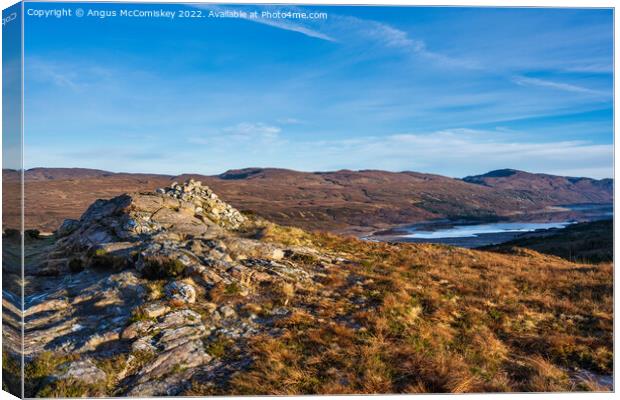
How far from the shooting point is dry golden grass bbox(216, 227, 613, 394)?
7.75m

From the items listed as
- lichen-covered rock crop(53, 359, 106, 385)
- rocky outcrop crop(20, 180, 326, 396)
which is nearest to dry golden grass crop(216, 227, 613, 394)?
rocky outcrop crop(20, 180, 326, 396)

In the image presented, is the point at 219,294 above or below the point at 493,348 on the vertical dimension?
above

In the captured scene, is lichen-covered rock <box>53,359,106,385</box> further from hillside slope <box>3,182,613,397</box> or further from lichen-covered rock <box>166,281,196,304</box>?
lichen-covered rock <box>166,281,196,304</box>

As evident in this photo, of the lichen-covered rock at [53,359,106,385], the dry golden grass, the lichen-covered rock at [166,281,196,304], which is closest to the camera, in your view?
the lichen-covered rock at [53,359,106,385]

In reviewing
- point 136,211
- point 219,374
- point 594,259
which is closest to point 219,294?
point 219,374

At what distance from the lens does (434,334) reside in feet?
32.5

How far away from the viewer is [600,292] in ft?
46.3

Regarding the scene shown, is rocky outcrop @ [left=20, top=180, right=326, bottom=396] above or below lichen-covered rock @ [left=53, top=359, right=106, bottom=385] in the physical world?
above

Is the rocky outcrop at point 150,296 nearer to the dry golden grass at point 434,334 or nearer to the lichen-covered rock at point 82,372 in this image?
the lichen-covered rock at point 82,372

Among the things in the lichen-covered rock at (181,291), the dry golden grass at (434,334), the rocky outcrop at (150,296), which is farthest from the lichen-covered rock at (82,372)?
the lichen-covered rock at (181,291)

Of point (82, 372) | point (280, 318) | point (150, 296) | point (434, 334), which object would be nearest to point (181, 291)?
point (150, 296)

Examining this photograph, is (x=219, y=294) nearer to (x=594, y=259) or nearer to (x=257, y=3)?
(x=257, y=3)

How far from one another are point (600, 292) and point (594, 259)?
2639 cm

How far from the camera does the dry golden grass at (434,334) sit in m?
7.75
